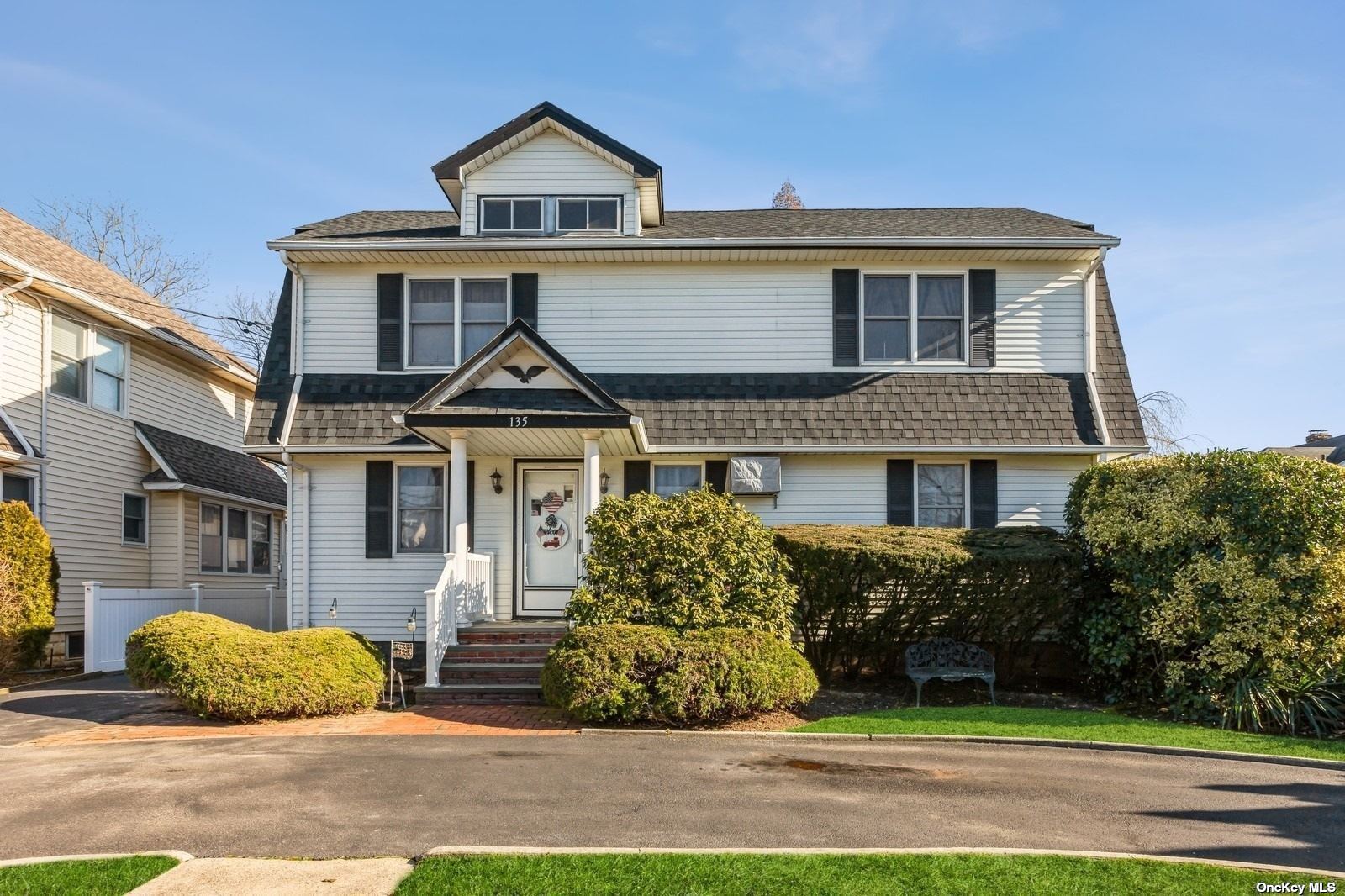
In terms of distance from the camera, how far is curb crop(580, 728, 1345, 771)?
27.0 feet

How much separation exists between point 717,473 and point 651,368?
1.90 m

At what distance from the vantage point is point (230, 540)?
2034 centimetres

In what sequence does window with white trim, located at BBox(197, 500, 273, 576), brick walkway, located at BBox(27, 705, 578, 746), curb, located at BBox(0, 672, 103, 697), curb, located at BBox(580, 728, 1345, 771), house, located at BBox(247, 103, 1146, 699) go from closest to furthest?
curb, located at BBox(580, 728, 1345, 771)
brick walkway, located at BBox(27, 705, 578, 746)
curb, located at BBox(0, 672, 103, 697)
house, located at BBox(247, 103, 1146, 699)
window with white trim, located at BBox(197, 500, 273, 576)

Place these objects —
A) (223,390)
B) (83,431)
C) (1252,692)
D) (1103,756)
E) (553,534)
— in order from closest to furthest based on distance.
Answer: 1. (1103,756)
2. (1252,692)
3. (553,534)
4. (83,431)
5. (223,390)

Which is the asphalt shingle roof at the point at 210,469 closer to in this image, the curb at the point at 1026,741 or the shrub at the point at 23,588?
the shrub at the point at 23,588

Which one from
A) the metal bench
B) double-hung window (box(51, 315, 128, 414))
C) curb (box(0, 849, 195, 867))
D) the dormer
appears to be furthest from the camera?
double-hung window (box(51, 315, 128, 414))

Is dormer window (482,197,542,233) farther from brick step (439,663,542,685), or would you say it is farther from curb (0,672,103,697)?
curb (0,672,103,697)

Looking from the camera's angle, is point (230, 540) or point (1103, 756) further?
point (230, 540)

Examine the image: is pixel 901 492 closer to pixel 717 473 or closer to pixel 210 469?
pixel 717 473

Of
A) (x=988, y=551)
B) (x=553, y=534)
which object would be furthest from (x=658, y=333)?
(x=988, y=551)

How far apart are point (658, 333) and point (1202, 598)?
796 cm

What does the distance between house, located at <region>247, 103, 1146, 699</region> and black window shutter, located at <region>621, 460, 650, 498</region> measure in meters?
0.04

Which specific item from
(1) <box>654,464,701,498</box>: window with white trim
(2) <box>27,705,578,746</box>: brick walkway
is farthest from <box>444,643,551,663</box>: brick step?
(1) <box>654,464,701,498</box>: window with white trim

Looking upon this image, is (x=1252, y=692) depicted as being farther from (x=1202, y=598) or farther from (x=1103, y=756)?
(x=1103, y=756)
